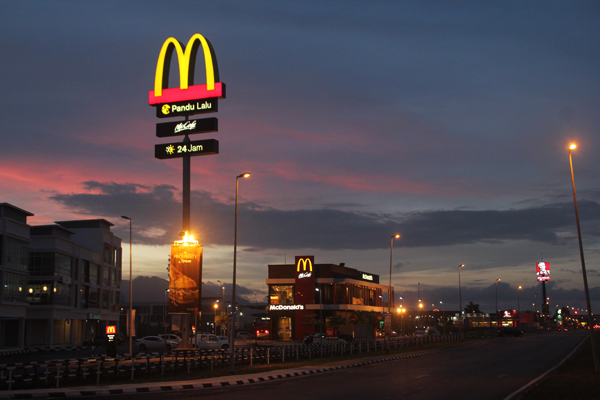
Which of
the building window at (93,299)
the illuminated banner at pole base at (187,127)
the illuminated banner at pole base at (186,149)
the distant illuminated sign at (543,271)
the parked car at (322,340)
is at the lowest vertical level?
the parked car at (322,340)

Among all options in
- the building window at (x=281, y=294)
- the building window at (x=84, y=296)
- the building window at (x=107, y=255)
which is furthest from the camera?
the building window at (x=107, y=255)

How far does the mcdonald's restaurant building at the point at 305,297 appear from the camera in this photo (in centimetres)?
9156

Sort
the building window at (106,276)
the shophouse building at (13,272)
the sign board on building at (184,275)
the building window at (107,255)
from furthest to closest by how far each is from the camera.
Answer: the building window at (107,255)
the building window at (106,276)
the shophouse building at (13,272)
the sign board on building at (184,275)

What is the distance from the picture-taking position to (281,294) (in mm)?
95250

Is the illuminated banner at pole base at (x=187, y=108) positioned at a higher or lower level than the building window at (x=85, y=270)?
higher

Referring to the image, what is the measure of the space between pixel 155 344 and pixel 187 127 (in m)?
23.1

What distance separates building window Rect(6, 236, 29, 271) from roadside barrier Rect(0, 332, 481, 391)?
3081cm

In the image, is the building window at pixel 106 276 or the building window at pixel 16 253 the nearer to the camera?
the building window at pixel 16 253

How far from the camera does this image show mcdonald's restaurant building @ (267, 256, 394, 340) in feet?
300

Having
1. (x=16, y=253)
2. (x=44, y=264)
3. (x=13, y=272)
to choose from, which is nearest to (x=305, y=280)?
(x=44, y=264)

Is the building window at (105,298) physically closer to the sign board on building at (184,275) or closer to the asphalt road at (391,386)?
the sign board on building at (184,275)

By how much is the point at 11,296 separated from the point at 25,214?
9.60m

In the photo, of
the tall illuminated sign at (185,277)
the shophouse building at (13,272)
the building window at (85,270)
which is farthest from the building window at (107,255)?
the tall illuminated sign at (185,277)

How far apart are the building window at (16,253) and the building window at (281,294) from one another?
39.8 meters
